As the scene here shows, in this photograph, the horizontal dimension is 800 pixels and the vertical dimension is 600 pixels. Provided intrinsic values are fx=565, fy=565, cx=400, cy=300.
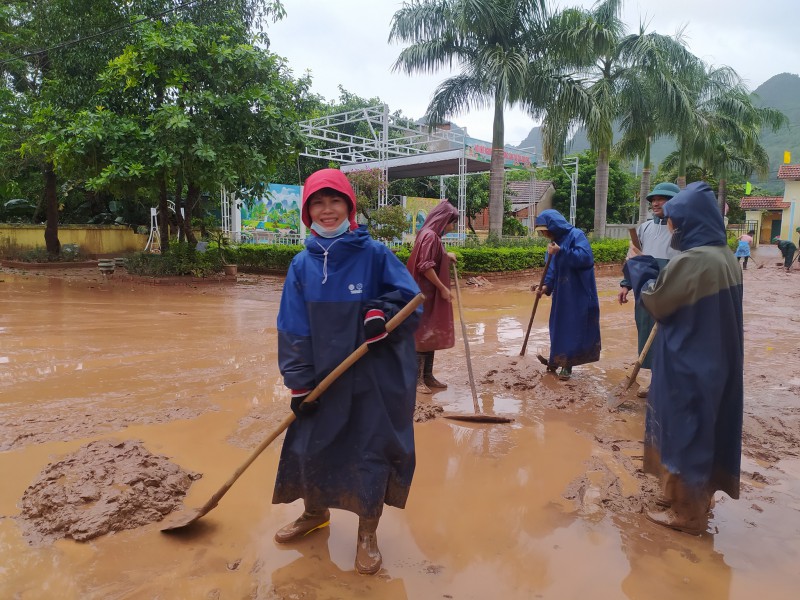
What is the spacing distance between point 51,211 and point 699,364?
17.9m

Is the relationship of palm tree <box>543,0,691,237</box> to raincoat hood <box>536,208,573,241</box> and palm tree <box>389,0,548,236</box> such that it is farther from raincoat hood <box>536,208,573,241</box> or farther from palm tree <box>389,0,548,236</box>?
raincoat hood <box>536,208,573,241</box>

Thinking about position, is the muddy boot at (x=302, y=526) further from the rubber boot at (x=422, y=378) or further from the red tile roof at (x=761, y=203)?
the red tile roof at (x=761, y=203)

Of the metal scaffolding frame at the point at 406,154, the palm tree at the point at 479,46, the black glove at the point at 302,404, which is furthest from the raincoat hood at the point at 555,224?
the metal scaffolding frame at the point at 406,154

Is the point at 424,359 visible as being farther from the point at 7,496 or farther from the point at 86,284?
the point at 86,284

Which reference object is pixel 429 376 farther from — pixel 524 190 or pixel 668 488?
pixel 524 190

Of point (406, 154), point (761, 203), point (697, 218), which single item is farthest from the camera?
point (761, 203)

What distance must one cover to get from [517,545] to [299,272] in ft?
5.39

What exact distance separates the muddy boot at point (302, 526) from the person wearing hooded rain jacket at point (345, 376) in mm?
214

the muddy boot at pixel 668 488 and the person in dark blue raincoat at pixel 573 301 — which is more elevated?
the person in dark blue raincoat at pixel 573 301

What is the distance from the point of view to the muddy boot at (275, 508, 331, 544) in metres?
2.63

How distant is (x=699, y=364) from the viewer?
271 centimetres

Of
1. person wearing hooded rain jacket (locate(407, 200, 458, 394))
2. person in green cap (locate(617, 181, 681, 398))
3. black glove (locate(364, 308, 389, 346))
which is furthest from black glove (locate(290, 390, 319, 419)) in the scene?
person in green cap (locate(617, 181, 681, 398))

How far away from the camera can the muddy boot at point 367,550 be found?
95.0 inches

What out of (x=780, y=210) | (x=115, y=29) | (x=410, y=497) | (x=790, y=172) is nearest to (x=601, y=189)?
(x=115, y=29)
